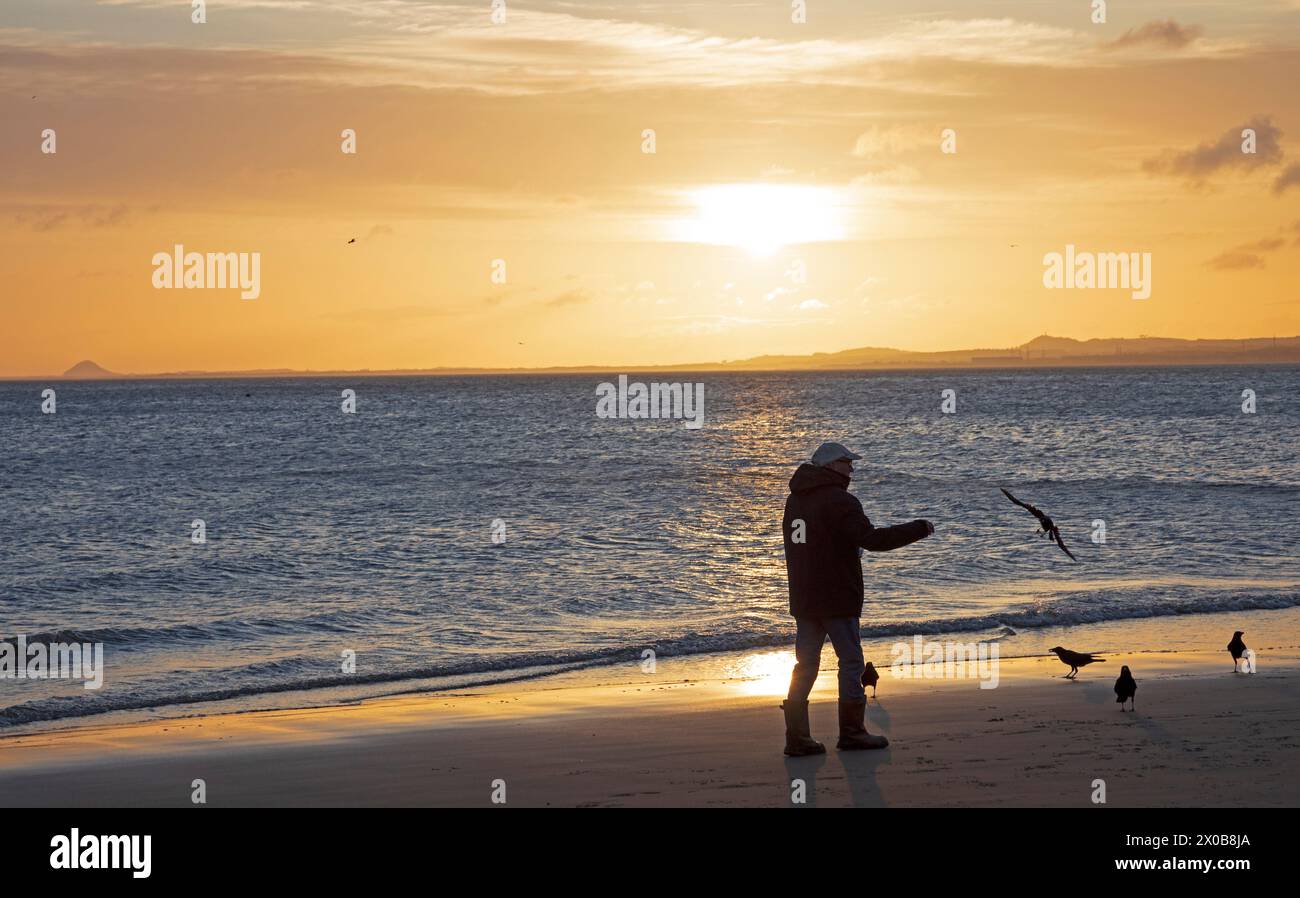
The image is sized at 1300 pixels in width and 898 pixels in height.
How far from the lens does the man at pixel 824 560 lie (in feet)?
27.0

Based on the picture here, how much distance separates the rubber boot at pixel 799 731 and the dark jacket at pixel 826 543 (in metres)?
0.68

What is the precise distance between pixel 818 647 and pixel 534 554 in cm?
1553

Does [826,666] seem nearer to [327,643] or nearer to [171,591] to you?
[327,643]

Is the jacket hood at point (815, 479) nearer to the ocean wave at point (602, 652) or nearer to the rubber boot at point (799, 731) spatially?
the rubber boot at point (799, 731)

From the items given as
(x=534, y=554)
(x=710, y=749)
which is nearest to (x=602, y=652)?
(x=710, y=749)

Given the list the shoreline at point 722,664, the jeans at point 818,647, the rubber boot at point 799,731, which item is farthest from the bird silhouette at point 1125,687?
the shoreline at point 722,664

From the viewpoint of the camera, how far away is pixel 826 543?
8.31 meters

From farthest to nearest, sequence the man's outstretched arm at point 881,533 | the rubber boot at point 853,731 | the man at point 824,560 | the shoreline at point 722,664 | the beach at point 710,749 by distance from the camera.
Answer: the shoreline at point 722,664 → the rubber boot at point 853,731 → the man at point 824,560 → the man's outstretched arm at point 881,533 → the beach at point 710,749

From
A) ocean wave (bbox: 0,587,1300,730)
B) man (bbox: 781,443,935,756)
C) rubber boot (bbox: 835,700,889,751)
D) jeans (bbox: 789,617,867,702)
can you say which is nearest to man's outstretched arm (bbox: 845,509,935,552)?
man (bbox: 781,443,935,756)


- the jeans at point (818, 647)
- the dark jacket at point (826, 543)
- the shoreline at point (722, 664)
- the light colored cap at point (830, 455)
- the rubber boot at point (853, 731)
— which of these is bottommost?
the shoreline at point (722, 664)

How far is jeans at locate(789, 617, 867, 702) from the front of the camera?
27.8 feet

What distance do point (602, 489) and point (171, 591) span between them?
19.3 m

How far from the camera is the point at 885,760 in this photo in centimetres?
851
